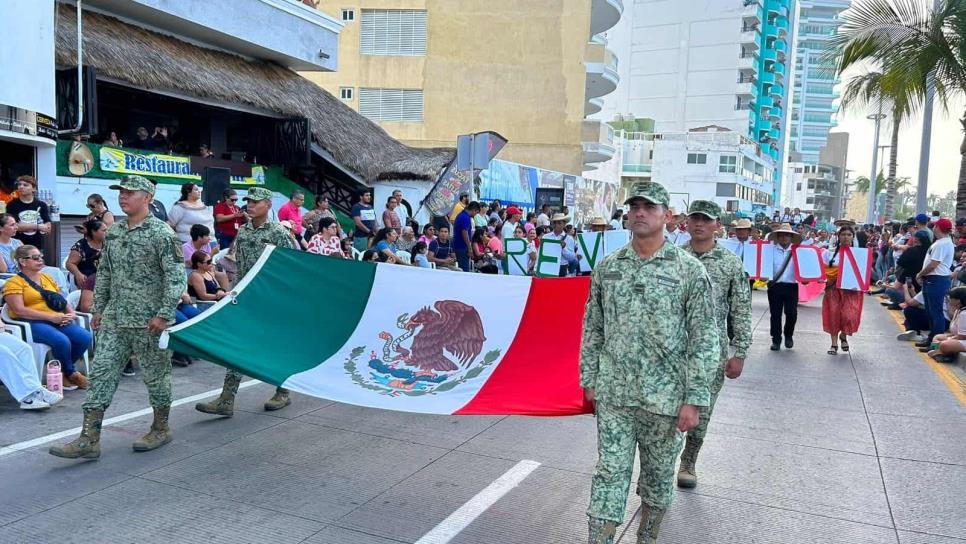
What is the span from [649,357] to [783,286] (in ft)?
27.2

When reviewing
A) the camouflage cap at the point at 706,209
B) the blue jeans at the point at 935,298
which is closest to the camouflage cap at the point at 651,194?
the camouflage cap at the point at 706,209

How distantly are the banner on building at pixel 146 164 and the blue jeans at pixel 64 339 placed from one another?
7412 mm

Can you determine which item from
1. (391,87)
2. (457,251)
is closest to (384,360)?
(457,251)

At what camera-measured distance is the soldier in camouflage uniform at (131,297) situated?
17.6 ft

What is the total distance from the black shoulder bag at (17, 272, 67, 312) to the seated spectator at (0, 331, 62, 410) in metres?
0.64

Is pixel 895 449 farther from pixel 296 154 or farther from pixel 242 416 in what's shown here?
pixel 296 154

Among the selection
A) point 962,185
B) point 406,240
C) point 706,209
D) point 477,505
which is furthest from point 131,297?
point 962,185

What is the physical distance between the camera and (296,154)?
19562 mm

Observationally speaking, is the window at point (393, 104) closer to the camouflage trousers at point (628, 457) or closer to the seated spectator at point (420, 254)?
the seated spectator at point (420, 254)

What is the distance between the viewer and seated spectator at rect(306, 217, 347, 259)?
35.7 feet

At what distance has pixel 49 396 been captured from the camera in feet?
22.0

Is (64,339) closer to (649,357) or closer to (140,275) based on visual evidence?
(140,275)

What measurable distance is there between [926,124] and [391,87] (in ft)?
78.0

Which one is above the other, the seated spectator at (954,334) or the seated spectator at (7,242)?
the seated spectator at (7,242)
